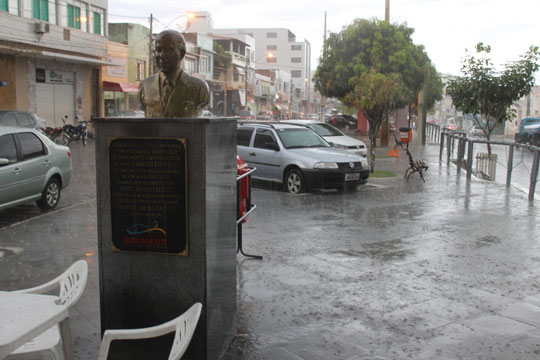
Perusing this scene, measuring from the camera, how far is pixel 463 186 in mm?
13750

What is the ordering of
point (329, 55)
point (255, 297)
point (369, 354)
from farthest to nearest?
point (329, 55) < point (255, 297) < point (369, 354)

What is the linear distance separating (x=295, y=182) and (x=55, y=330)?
30.7 feet

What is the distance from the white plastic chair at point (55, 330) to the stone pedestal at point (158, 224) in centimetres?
21

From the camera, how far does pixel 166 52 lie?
407 cm

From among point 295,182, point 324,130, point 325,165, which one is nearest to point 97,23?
point 324,130

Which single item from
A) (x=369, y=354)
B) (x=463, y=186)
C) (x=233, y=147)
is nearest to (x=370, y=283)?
(x=369, y=354)

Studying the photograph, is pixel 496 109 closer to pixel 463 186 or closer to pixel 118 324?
pixel 463 186

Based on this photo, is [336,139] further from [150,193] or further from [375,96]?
[150,193]

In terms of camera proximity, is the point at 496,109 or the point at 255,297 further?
the point at 496,109

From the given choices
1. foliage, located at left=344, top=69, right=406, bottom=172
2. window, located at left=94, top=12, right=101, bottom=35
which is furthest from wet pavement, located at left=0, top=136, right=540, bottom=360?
window, located at left=94, top=12, right=101, bottom=35

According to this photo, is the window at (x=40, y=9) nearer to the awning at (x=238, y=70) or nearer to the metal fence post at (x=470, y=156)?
the metal fence post at (x=470, y=156)

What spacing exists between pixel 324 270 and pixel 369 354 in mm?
2197

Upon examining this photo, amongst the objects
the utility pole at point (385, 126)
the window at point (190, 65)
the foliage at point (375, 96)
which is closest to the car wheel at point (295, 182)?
the foliage at point (375, 96)

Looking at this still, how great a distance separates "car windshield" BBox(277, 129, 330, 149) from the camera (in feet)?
43.7
